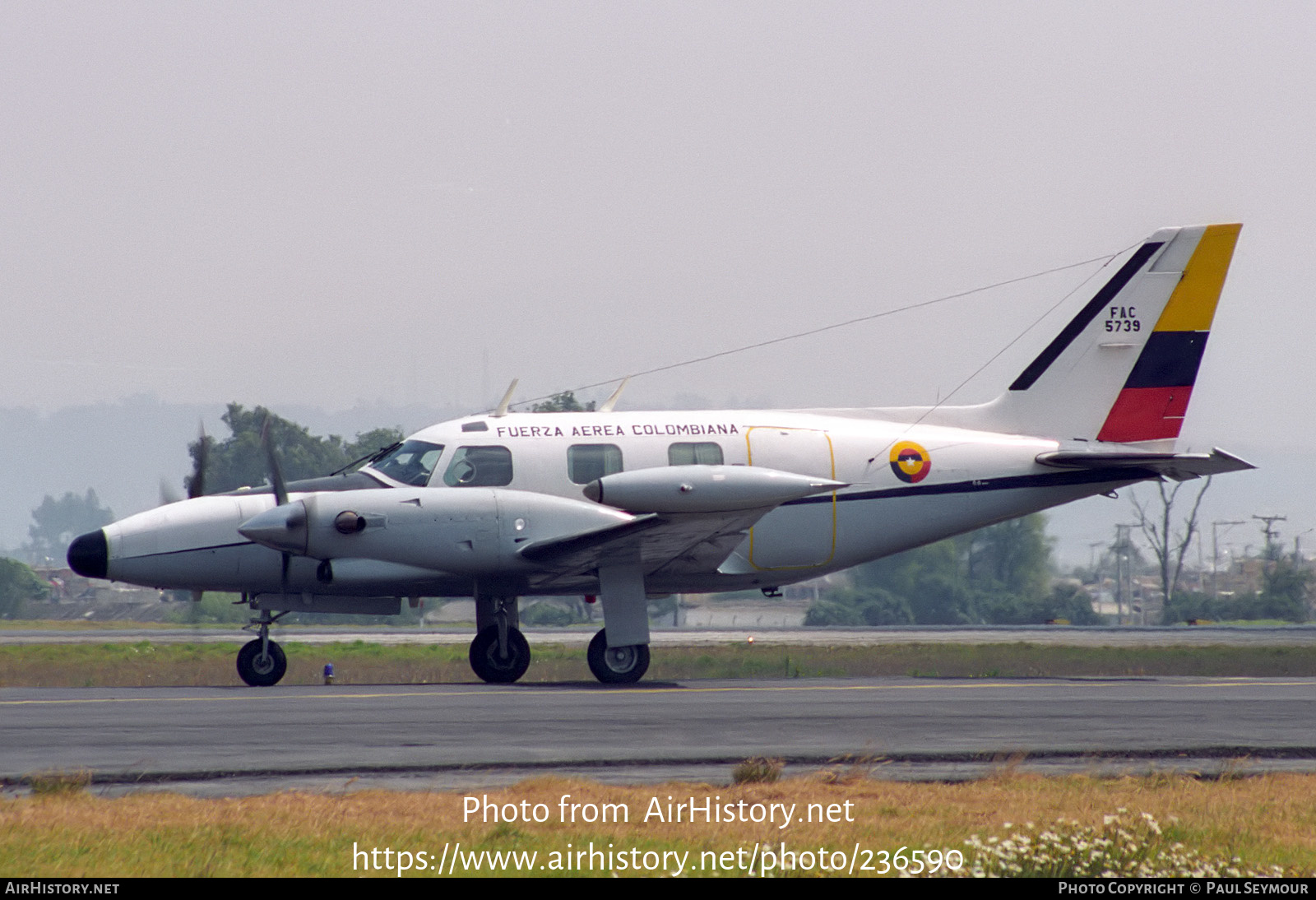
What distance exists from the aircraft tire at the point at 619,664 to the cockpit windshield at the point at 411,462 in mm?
3393

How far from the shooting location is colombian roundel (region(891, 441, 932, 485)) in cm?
2041

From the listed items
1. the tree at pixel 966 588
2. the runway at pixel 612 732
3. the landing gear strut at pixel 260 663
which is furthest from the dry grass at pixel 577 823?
the tree at pixel 966 588

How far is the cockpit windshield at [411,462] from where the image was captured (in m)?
18.9

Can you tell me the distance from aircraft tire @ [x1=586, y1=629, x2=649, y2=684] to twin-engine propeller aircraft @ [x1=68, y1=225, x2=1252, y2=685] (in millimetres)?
26

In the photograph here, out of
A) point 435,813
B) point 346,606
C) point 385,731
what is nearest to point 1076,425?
point 346,606

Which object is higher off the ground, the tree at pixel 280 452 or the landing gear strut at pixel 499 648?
the tree at pixel 280 452

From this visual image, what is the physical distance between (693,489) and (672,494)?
0.89ft

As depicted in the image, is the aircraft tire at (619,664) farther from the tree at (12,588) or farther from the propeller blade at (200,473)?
the tree at (12,588)

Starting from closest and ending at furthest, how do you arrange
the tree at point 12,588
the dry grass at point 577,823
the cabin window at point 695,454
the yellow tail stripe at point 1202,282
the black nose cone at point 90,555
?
1. the dry grass at point 577,823
2. the black nose cone at point 90,555
3. the cabin window at point 695,454
4. the yellow tail stripe at point 1202,282
5. the tree at point 12,588

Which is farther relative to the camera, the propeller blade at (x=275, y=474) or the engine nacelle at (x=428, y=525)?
the propeller blade at (x=275, y=474)

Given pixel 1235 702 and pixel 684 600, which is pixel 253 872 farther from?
pixel 684 600

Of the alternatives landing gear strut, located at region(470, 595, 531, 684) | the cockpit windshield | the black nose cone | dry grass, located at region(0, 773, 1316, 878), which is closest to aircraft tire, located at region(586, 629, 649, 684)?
landing gear strut, located at region(470, 595, 531, 684)
